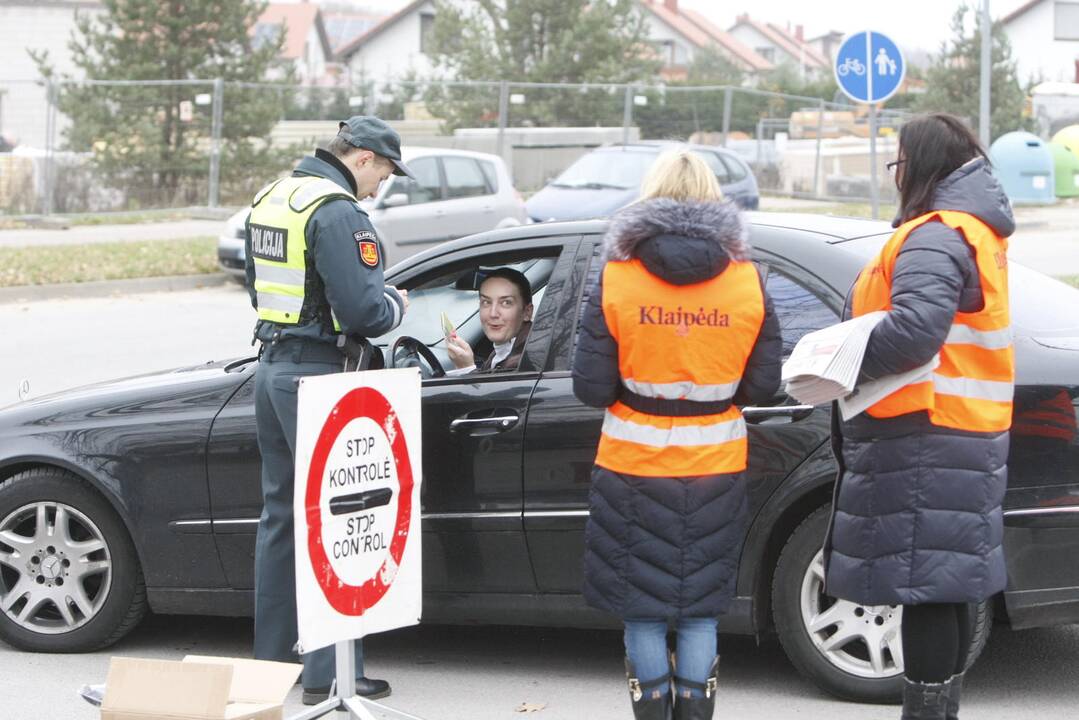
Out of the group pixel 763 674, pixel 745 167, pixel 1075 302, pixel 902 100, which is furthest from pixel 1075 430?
pixel 902 100

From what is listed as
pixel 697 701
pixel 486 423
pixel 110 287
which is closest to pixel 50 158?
pixel 110 287

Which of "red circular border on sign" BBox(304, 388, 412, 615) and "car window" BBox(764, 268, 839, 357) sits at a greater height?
"car window" BBox(764, 268, 839, 357)

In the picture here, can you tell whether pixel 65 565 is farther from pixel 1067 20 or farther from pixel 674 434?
pixel 1067 20

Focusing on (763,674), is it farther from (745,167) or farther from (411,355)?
(745,167)

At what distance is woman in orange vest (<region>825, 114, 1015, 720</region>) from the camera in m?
3.57

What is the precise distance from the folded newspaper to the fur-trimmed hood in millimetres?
303

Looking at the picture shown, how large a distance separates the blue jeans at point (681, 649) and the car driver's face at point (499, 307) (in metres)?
1.75

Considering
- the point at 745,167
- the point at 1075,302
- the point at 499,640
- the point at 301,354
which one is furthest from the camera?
the point at 745,167

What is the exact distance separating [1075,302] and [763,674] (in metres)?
1.57

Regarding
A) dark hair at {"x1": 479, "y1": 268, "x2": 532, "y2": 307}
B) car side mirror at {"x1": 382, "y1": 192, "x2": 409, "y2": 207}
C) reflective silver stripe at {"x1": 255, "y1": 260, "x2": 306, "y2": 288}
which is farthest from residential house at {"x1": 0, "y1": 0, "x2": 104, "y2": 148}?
reflective silver stripe at {"x1": 255, "y1": 260, "x2": 306, "y2": 288}

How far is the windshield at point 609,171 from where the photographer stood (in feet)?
64.2

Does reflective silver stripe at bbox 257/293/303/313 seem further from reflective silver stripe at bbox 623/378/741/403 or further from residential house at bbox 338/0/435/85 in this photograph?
residential house at bbox 338/0/435/85

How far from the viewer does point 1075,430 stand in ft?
14.1

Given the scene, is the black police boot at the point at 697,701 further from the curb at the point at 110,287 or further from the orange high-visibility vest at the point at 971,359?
the curb at the point at 110,287
